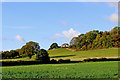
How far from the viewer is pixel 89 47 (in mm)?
136875

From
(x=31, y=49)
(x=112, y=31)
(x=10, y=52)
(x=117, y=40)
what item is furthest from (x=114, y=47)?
(x=10, y=52)

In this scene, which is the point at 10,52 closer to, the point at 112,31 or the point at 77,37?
the point at 77,37

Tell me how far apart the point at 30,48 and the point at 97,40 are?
49737mm

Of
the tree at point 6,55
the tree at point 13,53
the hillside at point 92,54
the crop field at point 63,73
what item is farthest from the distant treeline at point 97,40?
the crop field at point 63,73

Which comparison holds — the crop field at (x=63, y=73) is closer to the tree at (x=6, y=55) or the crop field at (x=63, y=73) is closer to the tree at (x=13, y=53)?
the tree at (x=6, y=55)

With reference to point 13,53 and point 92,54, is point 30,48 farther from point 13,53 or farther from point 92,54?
point 92,54

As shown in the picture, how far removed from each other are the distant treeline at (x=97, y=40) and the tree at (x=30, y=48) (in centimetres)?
4360

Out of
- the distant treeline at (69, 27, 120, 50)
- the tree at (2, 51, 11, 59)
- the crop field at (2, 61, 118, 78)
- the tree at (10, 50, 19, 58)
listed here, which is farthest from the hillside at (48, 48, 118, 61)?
the crop field at (2, 61, 118, 78)

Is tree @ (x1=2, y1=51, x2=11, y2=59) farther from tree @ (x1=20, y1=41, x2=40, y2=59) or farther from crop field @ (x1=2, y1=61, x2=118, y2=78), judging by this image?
crop field @ (x1=2, y1=61, x2=118, y2=78)

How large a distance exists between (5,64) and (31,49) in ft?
127

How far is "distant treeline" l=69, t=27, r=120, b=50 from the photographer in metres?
126

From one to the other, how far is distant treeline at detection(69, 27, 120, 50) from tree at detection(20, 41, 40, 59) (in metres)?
43.6

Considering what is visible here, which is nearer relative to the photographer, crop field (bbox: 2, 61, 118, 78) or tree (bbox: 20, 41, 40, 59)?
crop field (bbox: 2, 61, 118, 78)

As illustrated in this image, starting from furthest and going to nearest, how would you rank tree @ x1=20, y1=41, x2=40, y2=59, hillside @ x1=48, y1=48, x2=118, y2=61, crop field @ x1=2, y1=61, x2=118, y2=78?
tree @ x1=20, y1=41, x2=40, y2=59 < hillside @ x1=48, y1=48, x2=118, y2=61 < crop field @ x1=2, y1=61, x2=118, y2=78
